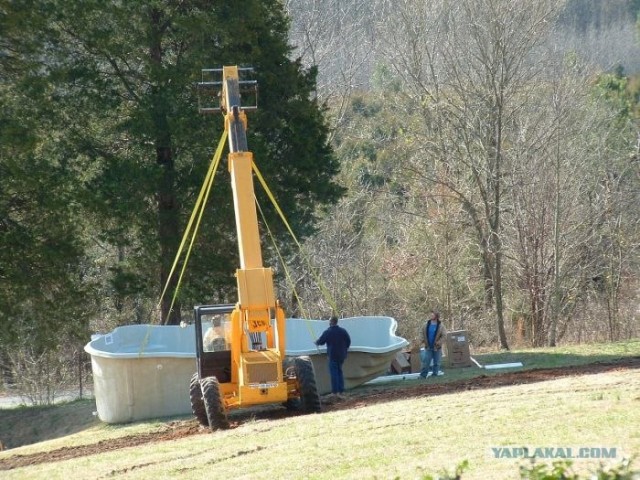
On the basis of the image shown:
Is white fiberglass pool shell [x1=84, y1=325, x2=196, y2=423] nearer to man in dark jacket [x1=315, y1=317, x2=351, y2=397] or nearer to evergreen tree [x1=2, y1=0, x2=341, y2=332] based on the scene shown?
man in dark jacket [x1=315, y1=317, x2=351, y2=397]

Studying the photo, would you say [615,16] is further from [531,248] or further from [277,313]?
[277,313]

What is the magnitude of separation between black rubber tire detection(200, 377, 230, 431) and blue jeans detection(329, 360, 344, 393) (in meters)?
4.41

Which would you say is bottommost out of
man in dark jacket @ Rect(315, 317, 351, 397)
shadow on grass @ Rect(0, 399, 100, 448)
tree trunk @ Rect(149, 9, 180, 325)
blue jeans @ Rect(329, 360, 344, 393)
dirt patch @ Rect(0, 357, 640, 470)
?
shadow on grass @ Rect(0, 399, 100, 448)

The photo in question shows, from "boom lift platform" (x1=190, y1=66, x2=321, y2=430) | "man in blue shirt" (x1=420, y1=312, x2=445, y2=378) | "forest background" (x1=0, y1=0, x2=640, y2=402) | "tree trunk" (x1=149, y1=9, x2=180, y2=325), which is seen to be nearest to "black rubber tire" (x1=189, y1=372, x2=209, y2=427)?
"boom lift platform" (x1=190, y1=66, x2=321, y2=430)

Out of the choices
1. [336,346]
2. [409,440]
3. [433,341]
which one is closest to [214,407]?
[336,346]

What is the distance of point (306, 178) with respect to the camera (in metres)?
28.3

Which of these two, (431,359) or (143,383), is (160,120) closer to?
(143,383)

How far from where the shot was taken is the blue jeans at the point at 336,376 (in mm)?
21094

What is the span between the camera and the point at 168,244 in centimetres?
2723

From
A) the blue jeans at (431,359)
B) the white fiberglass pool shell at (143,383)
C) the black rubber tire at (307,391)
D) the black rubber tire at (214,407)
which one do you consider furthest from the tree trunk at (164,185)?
the black rubber tire at (214,407)

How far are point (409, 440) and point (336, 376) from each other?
922 cm

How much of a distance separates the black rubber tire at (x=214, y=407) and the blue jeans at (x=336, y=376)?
4415 mm

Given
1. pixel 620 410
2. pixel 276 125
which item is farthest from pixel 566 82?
pixel 620 410

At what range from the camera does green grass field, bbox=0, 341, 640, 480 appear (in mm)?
10250
